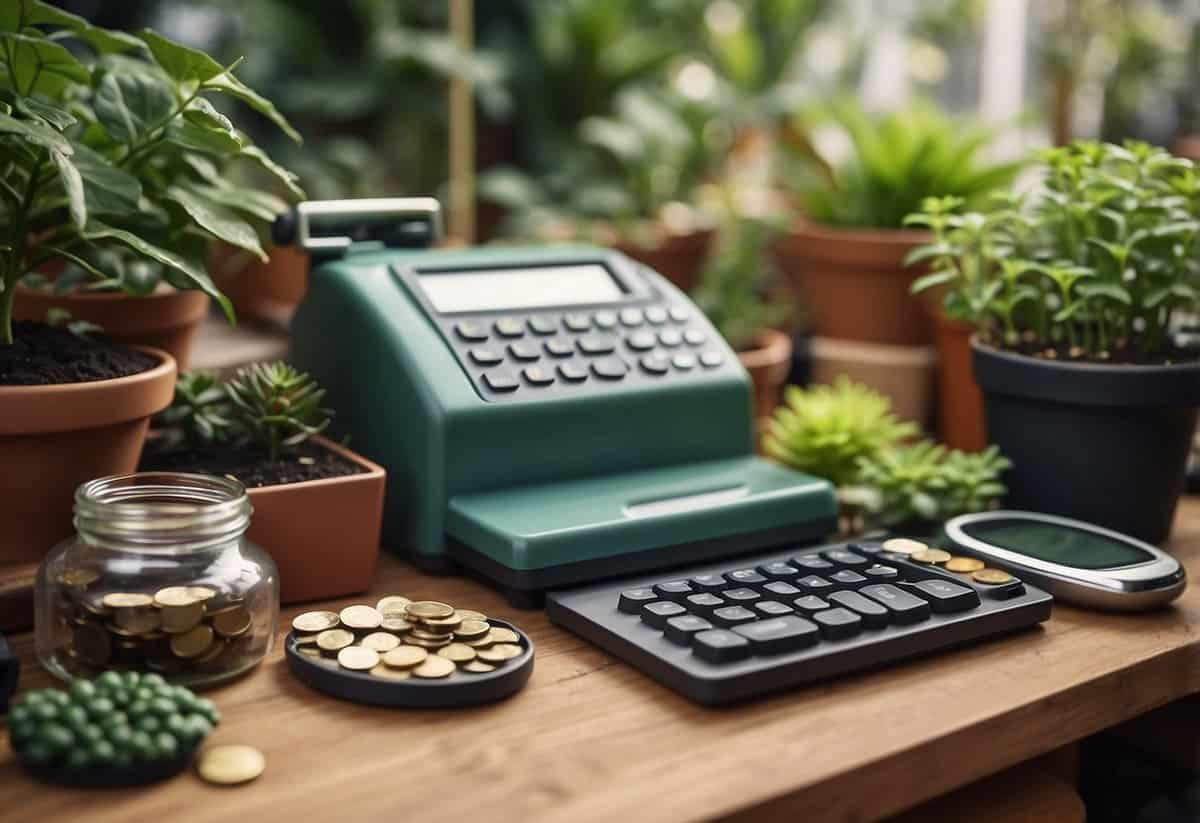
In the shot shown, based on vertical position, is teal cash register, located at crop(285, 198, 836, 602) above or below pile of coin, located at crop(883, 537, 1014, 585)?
above

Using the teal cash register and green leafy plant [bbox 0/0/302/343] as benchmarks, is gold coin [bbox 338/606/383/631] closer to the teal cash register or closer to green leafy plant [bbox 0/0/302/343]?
the teal cash register

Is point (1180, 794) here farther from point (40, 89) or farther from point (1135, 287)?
point (40, 89)

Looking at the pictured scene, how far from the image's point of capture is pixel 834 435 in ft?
3.73

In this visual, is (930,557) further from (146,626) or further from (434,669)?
(146,626)

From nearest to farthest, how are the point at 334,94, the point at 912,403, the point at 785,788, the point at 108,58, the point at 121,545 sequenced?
1. the point at 785,788
2. the point at 121,545
3. the point at 108,58
4. the point at 912,403
5. the point at 334,94

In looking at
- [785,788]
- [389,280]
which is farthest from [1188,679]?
[389,280]

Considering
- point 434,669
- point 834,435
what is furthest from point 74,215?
point 834,435

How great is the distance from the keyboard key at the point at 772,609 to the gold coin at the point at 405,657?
0.21 meters

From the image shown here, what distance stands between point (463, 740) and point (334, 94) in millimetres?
1553

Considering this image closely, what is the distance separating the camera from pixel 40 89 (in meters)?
0.94

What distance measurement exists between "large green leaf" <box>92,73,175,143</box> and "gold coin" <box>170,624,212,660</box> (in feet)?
1.22

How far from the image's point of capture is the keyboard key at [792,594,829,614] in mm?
815

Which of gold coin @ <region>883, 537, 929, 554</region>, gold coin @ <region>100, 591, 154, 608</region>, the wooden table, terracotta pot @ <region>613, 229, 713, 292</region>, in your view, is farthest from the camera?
terracotta pot @ <region>613, 229, 713, 292</region>

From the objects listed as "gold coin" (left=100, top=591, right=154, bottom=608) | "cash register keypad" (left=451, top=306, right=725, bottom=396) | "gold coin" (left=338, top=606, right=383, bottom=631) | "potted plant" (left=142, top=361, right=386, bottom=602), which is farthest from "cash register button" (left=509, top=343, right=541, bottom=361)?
"gold coin" (left=100, top=591, right=154, bottom=608)
